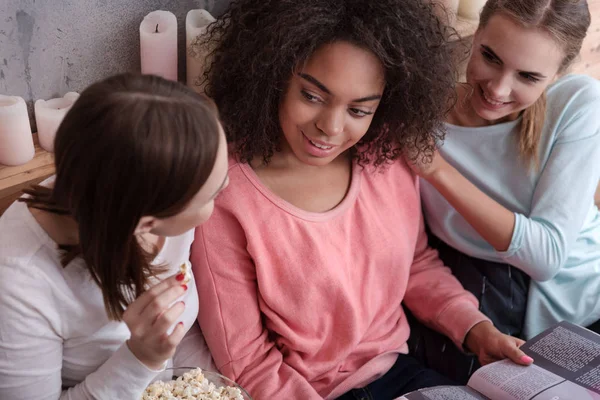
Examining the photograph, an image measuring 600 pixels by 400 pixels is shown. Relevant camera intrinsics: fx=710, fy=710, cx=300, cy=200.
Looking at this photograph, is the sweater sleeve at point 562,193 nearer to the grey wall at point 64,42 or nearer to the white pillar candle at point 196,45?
the white pillar candle at point 196,45

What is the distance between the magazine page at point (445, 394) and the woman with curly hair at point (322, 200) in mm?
126

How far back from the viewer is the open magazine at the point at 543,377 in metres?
1.34

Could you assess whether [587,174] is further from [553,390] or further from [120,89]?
[120,89]

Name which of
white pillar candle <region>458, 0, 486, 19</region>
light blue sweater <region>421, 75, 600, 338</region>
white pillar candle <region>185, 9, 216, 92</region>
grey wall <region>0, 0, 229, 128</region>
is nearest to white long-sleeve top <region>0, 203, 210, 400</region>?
grey wall <region>0, 0, 229, 128</region>

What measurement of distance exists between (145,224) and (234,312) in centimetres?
48

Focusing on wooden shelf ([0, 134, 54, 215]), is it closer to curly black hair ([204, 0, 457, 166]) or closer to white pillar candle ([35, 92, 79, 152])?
white pillar candle ([35, 92, 79, 152])

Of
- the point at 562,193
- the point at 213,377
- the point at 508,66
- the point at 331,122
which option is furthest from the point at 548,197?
the point at 213,377

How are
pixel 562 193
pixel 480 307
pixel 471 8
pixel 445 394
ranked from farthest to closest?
pixel 471 8
pixel 480 307
pixel 562 193
pixel 445 394

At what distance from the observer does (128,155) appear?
0.84 metres

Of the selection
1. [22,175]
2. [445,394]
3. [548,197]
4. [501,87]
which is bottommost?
[445,394]

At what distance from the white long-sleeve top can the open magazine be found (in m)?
0.56

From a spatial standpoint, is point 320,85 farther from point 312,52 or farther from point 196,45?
point 196,45

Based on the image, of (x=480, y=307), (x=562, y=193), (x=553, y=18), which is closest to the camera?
(x=553, y=18)

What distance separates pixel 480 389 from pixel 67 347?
2.59 ft
